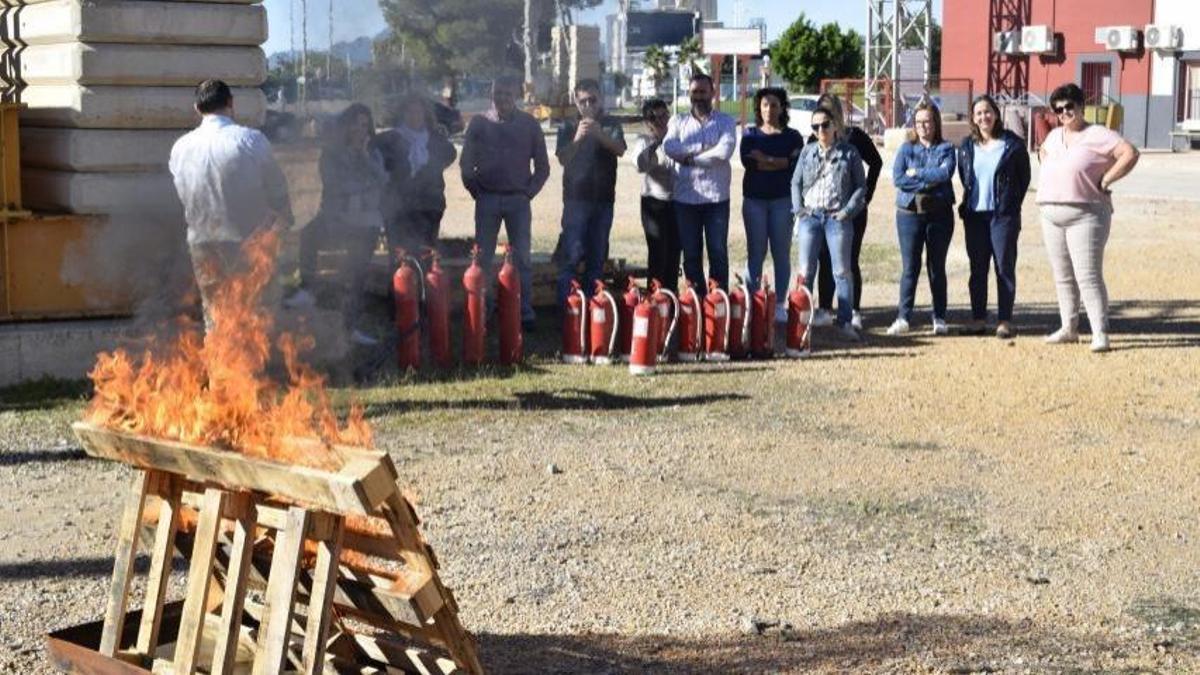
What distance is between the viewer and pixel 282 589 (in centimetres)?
457

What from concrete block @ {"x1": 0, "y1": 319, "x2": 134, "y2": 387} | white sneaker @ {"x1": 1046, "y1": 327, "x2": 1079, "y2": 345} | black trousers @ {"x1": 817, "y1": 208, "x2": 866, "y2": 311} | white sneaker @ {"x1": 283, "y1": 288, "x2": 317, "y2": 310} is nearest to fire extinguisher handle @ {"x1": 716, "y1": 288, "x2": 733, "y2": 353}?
black trousers @ {"x1": 817, "y1": 208, "x2": 866, "y2": 311}

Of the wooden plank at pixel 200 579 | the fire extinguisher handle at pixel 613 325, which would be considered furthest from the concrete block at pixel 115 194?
the wooden plank at pixel 200 579

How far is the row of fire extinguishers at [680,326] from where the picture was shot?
1120cm

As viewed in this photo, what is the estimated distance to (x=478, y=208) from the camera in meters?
12.2

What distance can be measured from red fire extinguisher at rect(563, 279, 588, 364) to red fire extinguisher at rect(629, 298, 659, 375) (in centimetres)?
46

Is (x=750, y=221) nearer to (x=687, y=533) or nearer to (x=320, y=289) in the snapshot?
(x=320, y=289)

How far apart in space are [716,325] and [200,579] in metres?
6.95

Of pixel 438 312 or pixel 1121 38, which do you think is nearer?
pixel 438 312

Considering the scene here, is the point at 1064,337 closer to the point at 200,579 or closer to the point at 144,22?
the point at 144,22

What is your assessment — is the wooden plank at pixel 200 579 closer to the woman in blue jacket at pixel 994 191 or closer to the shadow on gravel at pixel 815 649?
the shadow on gravel at pixel 815 649

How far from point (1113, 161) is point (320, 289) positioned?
549cm

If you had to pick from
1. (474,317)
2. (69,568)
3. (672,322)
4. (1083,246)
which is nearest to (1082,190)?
(1083,246)

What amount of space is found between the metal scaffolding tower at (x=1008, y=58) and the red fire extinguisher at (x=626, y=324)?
3760 centimetres

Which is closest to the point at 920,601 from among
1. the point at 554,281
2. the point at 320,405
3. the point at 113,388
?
the point at 320,405
